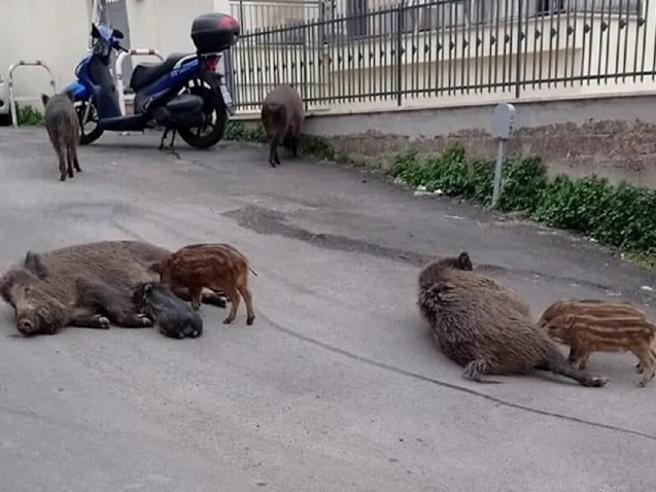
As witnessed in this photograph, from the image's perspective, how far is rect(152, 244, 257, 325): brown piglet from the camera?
5.73 m

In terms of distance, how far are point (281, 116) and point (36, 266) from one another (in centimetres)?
623

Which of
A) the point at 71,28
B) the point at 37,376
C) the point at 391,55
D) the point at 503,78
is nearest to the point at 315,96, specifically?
the point at 391,55

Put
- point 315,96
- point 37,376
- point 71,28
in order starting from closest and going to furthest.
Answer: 1. point 37,376
2. point 315,96
3. point 71,28

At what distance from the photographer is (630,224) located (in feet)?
26.8

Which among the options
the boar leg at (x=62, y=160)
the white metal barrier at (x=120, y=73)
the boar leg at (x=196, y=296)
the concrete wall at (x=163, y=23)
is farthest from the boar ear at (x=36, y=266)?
the concrete wall at (x=163, y=23)

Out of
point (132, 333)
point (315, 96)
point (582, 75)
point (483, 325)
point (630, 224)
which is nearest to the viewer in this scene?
point (483, 325)

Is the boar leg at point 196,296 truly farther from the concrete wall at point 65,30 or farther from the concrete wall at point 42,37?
the concrete wall at point 42,37

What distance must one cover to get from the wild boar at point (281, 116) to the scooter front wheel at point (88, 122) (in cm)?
287

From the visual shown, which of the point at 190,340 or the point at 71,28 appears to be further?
the point at 71,28

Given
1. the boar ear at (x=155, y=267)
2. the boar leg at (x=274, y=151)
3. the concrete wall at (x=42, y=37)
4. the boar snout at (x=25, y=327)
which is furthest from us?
the concrete wall at (x=42, y=37)

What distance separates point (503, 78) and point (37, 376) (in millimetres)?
7050

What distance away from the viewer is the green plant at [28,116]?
56.3 feet

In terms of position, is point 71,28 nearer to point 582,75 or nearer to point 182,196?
point 182,196

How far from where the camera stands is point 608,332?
5.19 m
